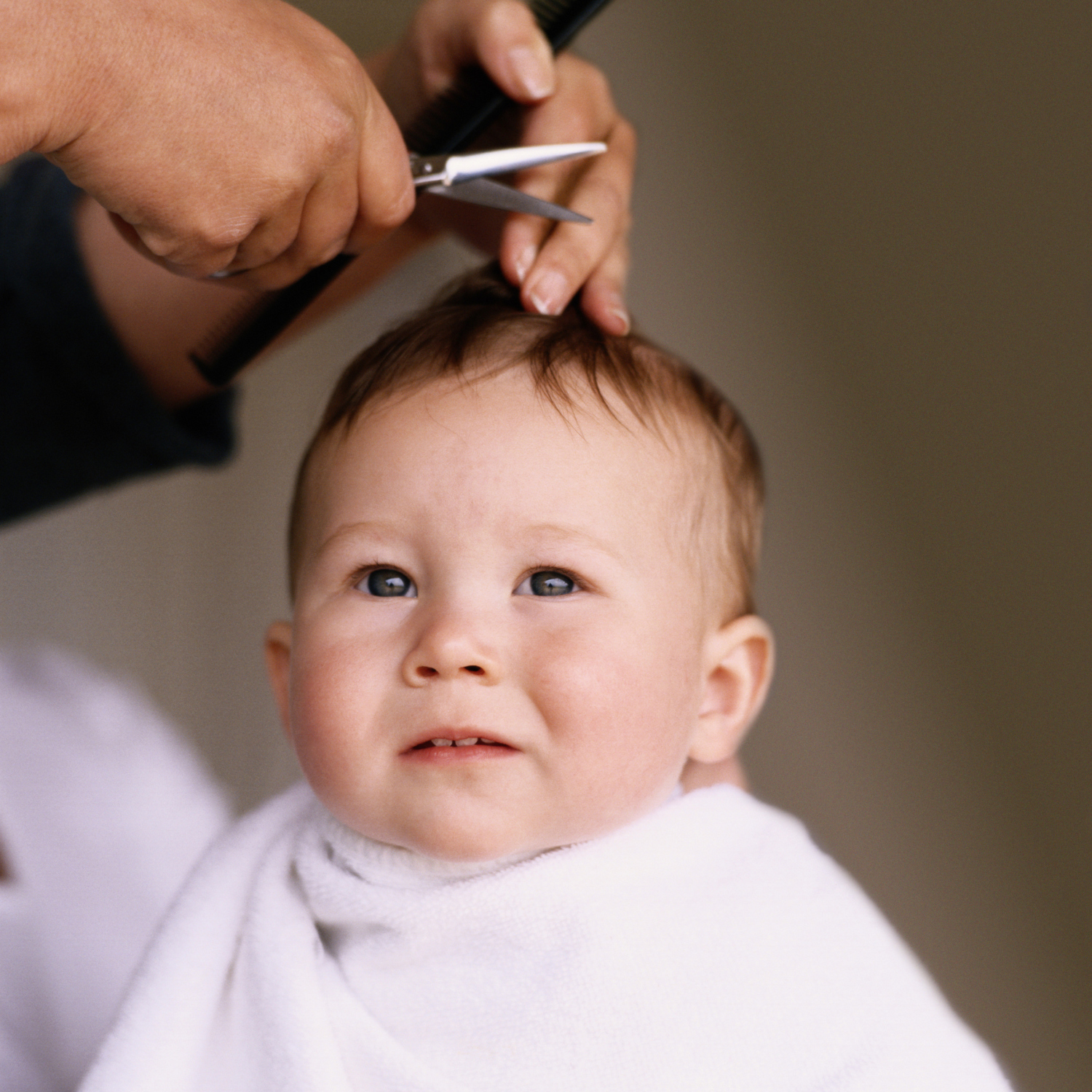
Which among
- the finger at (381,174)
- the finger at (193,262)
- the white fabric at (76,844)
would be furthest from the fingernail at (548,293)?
the white fabric at (76,844)

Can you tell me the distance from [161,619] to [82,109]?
159cm

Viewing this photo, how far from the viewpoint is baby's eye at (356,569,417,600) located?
2.41ft

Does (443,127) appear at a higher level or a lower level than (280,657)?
higher

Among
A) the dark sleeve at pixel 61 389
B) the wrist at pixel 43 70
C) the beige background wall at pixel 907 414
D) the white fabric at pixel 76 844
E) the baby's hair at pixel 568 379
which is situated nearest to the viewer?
the wrist at pixel 43 70

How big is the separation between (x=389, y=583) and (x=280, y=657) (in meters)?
0.17

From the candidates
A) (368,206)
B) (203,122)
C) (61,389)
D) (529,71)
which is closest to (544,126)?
(529,71)

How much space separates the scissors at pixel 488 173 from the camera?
74 centimetres

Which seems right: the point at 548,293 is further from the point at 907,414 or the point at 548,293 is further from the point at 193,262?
the point at 907,414

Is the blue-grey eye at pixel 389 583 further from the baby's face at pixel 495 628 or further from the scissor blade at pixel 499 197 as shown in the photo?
the scissor blade at pixel 499 197

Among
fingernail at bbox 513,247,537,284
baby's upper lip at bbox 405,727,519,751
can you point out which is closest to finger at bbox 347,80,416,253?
fingernail at bbox 513,247,537,284

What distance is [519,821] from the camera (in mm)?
686

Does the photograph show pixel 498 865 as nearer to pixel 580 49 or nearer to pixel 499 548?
pixel 499 548

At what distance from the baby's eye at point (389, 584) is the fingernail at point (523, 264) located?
0.23 meters

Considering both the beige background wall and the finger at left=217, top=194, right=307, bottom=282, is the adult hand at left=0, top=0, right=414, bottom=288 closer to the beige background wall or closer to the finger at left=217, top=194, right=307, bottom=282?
the finger at left=217, top=194, right=307, bottom=282
